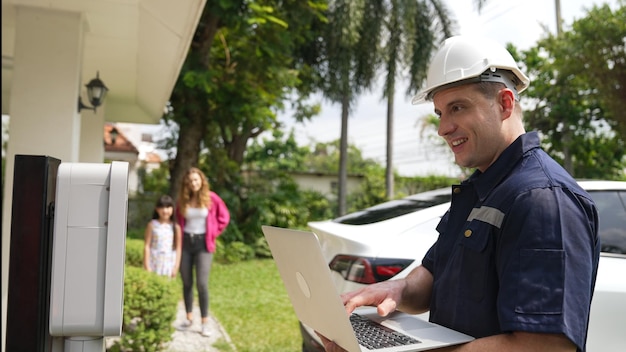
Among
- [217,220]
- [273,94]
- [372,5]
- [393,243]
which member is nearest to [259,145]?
[372,5]

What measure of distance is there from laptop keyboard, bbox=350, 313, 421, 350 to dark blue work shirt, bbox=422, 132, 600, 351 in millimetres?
152

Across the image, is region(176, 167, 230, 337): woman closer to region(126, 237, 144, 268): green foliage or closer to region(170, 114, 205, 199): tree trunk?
region(126, 237, 144, 268): green foliage

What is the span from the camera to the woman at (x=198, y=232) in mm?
Answer: 6117

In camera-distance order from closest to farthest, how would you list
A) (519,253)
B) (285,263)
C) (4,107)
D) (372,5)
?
(519,253) → (285,263) → (4,107) → (372,5)

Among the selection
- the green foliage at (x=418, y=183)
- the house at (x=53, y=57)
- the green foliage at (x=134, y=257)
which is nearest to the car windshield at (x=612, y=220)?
the house at (x=53, y=57)

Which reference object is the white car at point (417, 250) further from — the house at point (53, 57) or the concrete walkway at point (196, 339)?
the house at point (53, 57)

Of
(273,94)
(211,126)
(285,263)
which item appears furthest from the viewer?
(211,126)

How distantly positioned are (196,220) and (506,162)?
4990mm

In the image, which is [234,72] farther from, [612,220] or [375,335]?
[375,335]

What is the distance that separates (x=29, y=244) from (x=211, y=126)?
13.6 metres

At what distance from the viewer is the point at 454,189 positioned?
73.6 inches

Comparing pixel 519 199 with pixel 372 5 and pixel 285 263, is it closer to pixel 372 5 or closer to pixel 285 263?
pixel 285 263

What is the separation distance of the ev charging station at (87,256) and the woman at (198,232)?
4.87 metres

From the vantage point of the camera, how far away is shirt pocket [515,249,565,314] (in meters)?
1.27
